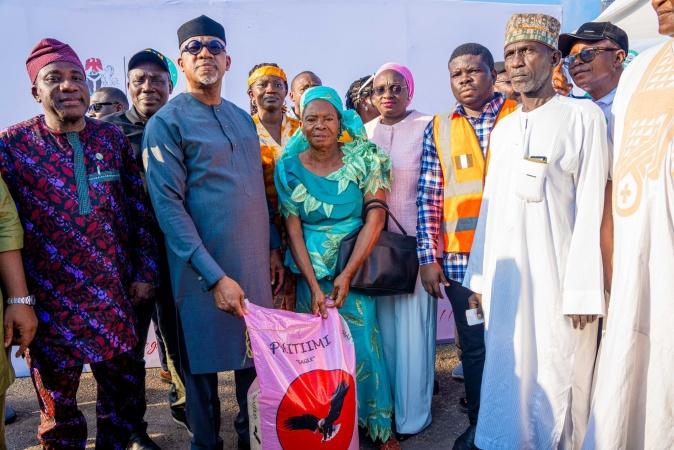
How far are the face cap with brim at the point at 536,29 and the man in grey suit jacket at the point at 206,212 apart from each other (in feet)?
4.66

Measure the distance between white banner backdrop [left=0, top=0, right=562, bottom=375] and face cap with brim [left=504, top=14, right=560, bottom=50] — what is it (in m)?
2.40

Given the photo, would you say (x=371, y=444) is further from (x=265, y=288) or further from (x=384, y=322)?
(x=265, y=288)

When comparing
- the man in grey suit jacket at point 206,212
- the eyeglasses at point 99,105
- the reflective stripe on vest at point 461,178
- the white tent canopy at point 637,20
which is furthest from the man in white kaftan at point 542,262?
the white tent canopy at point 637,20

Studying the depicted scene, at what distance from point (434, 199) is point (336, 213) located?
1.93ft

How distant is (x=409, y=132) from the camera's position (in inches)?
142

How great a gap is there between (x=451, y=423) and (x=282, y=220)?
1723 millimetres

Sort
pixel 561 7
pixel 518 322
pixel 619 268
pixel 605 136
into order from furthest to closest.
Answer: pixel 561 7, pixel 518 322, pixel 605 136, pixel 619 268

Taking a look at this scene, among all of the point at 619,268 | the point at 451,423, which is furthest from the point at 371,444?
the point at 619,268

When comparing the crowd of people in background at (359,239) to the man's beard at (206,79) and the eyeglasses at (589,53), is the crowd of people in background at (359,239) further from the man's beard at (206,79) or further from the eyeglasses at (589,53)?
the eyeglasses at (589,53)

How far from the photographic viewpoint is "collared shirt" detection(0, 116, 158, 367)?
2.63 meters

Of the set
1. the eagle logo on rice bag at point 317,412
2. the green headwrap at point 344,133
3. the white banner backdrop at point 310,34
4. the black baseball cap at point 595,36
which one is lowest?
the eagle logo on rice bag at point 317,412

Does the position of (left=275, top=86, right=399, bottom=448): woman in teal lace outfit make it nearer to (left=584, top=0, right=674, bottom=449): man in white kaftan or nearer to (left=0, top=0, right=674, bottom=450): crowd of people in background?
(left=0, top=0, right=674, bottom=450): crowd of people in background

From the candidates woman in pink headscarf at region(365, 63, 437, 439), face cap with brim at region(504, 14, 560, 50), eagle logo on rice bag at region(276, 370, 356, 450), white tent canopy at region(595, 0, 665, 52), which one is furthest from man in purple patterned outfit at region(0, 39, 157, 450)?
white tent canopy at region(595, 0, 665, 52)

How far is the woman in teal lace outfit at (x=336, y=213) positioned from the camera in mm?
3160
